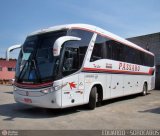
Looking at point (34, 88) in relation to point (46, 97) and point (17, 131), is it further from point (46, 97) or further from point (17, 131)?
point (17, 131)

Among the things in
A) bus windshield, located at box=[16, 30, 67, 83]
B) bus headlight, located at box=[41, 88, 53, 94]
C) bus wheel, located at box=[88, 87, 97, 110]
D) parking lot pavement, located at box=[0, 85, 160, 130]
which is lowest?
parking lot pavement, located at box=[0, 85, 160, 130]

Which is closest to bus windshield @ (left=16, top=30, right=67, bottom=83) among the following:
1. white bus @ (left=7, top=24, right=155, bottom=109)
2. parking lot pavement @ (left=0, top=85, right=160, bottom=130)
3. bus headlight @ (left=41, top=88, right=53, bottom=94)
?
white bus @ (left=7, top=24, right=155, bottom=109)

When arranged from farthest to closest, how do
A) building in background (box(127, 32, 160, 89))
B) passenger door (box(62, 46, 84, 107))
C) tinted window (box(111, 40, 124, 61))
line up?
building in background (box(127, 32, 160, 89))
tinted window (box(111, 40, 124, 61))
passenger door (box(62, 46, 84, 107))

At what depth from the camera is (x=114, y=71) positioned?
43.6ft

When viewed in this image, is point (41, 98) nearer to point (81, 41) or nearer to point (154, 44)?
point (81, 41)

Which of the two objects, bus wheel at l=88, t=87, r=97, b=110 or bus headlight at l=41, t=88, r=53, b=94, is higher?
bus headlight at l=41, t=88, r=53, b=94

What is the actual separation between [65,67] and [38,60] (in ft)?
3.37

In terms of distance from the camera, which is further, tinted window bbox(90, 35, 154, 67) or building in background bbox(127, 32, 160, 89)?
building in background bbox(127, 32, 160, 89)

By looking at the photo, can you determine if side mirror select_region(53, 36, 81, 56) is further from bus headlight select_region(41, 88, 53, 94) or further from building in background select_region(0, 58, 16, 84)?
building in background select_region(0, 58, 16, 84)

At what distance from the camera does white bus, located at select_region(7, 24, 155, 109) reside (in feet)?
29.8

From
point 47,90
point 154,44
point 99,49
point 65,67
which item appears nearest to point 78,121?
point 47,90

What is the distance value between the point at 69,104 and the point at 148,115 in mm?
3076

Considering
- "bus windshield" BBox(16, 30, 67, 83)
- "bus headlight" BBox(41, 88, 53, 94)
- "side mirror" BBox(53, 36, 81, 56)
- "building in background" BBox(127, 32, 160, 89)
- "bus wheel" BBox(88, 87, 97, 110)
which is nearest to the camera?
"side mirror" BBox(53, 36, 81, 56)

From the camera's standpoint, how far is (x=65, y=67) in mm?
9336
